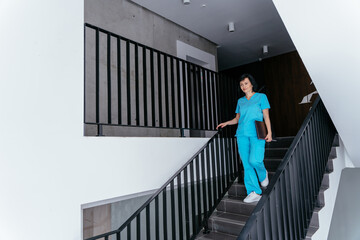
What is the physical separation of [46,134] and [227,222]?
6.60 ft

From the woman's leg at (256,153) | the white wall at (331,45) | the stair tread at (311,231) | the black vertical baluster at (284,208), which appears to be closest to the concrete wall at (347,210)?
the white wall at (331,45)

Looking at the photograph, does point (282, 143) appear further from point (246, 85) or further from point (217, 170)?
point (246, 85)

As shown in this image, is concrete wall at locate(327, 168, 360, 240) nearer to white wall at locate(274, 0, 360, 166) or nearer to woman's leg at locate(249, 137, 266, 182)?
white wall at locate(274, 0, 360, 166)

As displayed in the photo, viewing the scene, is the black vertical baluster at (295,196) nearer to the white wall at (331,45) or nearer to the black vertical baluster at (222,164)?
the white wall at (331,45)

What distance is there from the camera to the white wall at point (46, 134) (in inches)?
65.7

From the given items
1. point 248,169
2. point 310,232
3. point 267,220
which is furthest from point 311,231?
point 267,220

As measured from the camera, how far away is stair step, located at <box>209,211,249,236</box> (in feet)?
8.88

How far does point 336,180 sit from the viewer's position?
121 inches

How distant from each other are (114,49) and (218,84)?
1.57 meters

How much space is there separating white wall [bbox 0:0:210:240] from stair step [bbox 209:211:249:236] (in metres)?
1.24

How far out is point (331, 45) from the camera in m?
2.23

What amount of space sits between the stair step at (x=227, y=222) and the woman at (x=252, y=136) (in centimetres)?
23

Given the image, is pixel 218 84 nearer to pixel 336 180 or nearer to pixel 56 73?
pixel 336 180

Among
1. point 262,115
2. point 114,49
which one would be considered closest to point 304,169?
point 262,115
